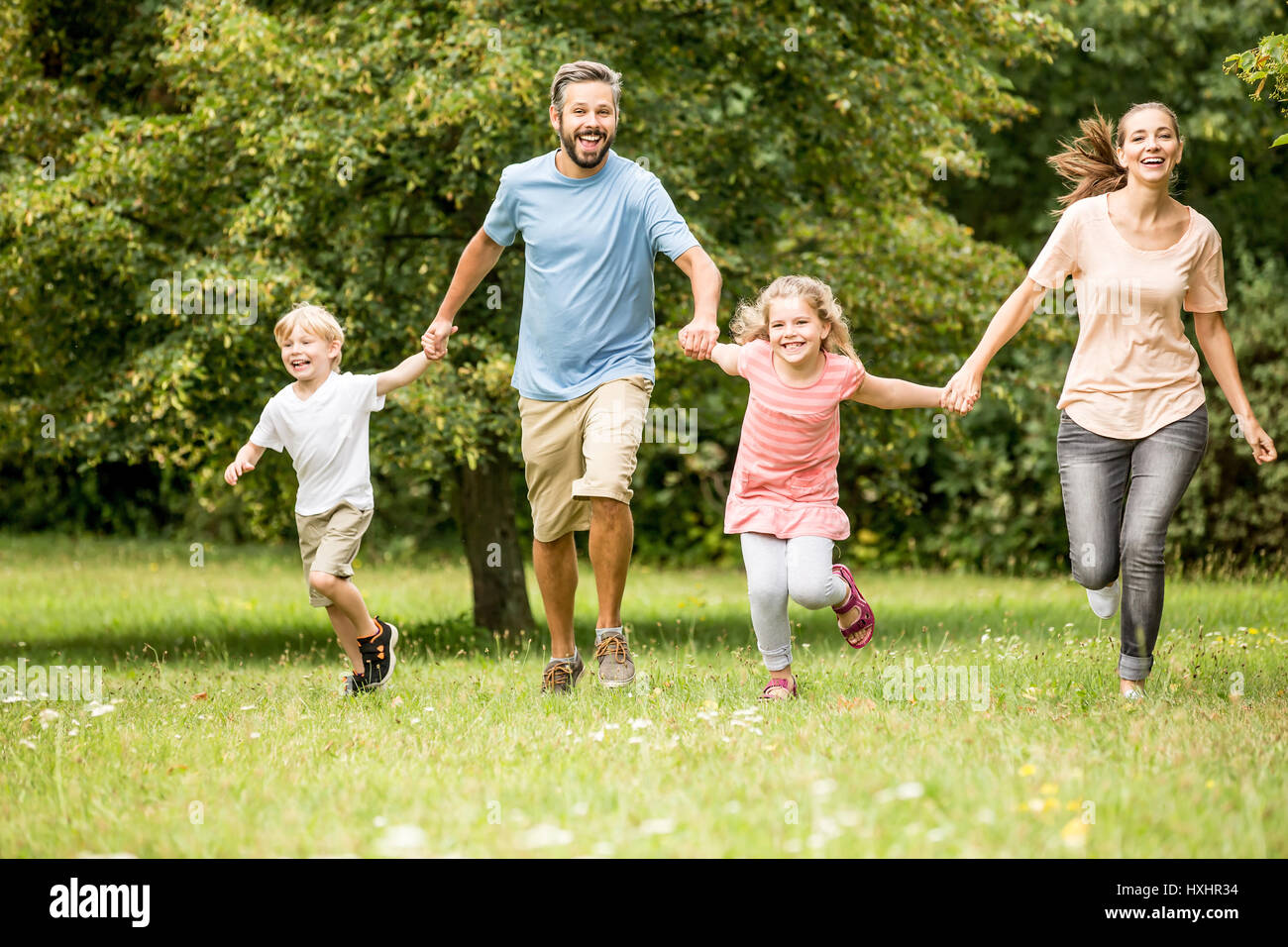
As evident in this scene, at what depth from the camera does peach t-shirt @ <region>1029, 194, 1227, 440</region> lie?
4.98 meters

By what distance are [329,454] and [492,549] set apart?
4.11 metres

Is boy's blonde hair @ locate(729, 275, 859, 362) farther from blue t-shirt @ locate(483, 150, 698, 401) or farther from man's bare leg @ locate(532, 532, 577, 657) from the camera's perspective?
man's bare leg @ locate(532, 532, 577, 657)

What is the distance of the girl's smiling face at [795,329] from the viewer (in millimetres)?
5250

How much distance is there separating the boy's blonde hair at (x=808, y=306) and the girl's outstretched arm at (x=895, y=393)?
13 centimetres

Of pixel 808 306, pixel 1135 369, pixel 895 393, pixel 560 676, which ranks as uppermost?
pixel 808 306

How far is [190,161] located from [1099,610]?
627 cm

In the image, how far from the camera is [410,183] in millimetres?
8398

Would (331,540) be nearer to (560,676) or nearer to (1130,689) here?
(560,676)

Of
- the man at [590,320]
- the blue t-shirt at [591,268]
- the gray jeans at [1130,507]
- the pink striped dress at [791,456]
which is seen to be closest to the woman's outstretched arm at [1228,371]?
the gray jeans at [1130,507]

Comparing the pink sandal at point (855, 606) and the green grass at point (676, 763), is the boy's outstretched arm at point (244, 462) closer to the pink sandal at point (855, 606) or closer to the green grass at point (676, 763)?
the green grass at point (676, 763)

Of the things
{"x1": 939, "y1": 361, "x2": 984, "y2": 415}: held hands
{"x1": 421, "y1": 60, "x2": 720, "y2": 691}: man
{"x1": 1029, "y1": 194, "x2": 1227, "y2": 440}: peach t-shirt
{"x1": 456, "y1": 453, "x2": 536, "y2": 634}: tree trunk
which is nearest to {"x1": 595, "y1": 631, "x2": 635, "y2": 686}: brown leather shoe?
{"x1": 421, "y1": 60, "x2": 720, "y2": 691}: man

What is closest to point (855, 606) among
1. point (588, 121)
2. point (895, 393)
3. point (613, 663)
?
point (895, 393)

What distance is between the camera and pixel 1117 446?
5.04 meters

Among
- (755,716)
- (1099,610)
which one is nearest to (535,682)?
(755,716)
